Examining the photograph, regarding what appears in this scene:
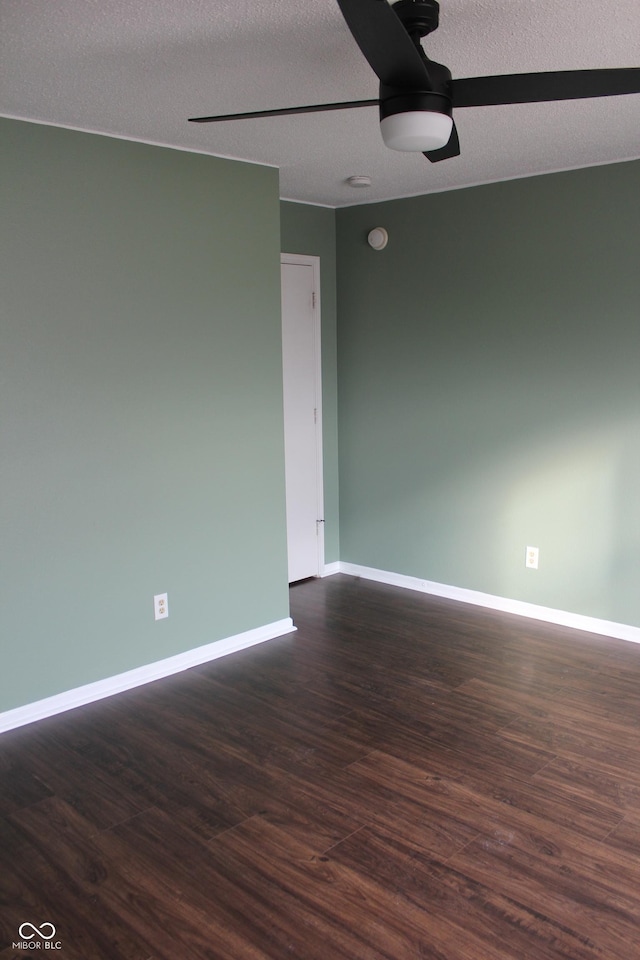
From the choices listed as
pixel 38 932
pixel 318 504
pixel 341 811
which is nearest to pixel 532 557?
pixel 318 504

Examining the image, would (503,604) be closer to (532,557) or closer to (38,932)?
(532,557)

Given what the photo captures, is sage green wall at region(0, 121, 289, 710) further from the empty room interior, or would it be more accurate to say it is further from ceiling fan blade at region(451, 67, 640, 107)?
ceiling fan blade at region(451, 67, 640, 107)

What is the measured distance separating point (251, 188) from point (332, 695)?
2.38 meters

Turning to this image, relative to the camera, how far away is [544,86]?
190 centimetres

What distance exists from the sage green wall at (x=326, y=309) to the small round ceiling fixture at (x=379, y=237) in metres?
0.34

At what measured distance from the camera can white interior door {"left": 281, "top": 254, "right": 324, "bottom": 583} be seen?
15.5 feet

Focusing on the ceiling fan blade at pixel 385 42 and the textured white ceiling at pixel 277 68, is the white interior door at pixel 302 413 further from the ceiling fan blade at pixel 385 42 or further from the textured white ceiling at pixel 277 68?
the ceiling fan blade at pixel 385 42

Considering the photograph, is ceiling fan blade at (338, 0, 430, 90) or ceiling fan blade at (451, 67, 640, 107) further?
ceiling fan blade at (451, 67, 640, 107)

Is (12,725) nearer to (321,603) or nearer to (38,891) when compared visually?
(38,891)

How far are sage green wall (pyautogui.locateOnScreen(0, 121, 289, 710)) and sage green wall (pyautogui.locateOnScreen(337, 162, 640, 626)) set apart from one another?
1.08m

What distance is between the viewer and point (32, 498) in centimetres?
303

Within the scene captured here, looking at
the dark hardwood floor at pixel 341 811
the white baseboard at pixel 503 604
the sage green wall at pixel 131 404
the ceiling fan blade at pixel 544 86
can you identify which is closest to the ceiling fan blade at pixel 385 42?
the ceiling fan blade at pixel 544 86

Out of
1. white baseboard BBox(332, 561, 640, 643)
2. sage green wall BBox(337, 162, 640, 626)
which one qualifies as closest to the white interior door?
sage green wall BBox(337, 162, 640, 626)

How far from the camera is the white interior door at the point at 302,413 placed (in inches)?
186
